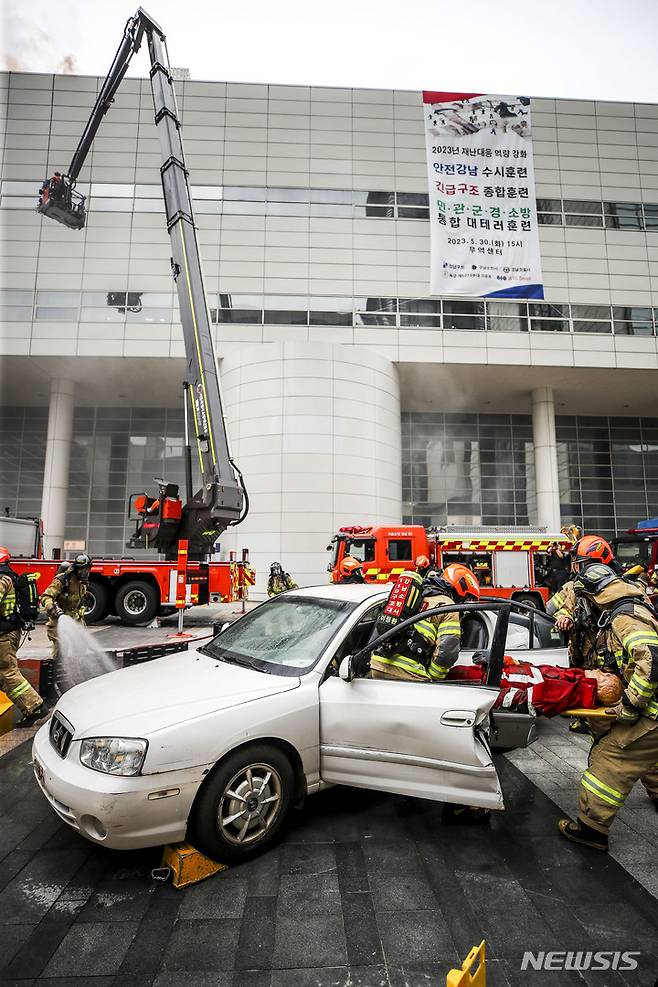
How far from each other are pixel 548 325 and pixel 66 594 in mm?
19698

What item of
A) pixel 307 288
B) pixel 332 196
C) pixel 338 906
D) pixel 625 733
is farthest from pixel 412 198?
pixel 338 906

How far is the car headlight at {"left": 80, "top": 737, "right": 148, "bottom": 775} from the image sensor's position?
7.86 ft

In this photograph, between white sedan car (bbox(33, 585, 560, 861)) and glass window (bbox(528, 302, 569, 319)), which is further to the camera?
glass window (bbox(528, 302, 569, 319))

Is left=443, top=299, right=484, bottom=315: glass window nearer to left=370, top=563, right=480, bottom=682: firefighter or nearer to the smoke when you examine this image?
the smoke

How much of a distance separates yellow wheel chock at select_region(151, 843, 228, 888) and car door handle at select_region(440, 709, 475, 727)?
136cm

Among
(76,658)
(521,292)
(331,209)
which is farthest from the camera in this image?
(331,209)

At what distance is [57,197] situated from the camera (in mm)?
16812

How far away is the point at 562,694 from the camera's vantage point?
284 centimetres

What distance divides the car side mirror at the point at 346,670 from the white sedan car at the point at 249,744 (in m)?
0.01

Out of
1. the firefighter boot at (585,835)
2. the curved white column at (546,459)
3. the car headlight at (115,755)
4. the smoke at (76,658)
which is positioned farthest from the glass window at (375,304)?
the car headlight at (115,755)

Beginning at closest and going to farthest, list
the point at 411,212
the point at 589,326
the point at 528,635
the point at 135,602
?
the point at 528,635, the point at 135,602, the point at 589,326, the point at 411,212

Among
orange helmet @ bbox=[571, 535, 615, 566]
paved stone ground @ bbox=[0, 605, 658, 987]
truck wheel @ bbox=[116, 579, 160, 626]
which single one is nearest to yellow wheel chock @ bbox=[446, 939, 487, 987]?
paved stone ground @ bbox=[0, 605, 658, 987]

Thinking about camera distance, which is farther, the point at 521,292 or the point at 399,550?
the point at 521,292

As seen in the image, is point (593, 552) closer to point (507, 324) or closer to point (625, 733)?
point (625, 733)
